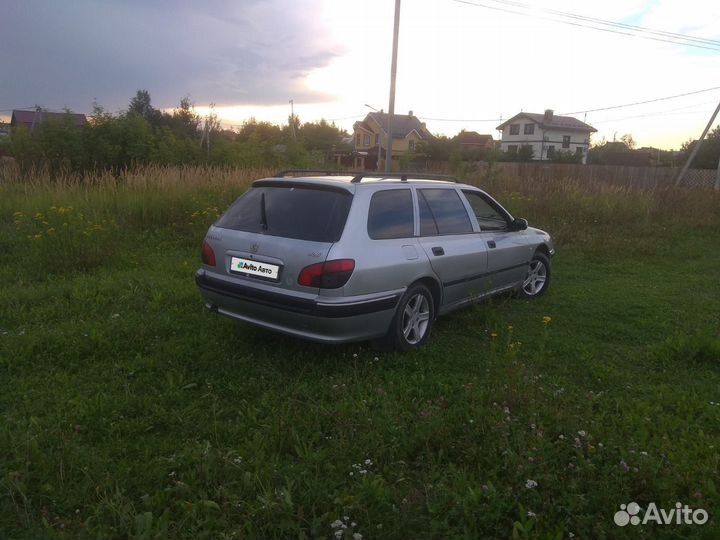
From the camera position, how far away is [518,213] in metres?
12.3

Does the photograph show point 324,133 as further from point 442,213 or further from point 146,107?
point 442,213

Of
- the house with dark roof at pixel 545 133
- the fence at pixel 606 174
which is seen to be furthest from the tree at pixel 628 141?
the fence at pixel 606 174

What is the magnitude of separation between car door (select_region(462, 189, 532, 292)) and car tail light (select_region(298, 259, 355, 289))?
2.09 metres

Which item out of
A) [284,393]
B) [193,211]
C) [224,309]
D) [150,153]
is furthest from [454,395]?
[150,153]

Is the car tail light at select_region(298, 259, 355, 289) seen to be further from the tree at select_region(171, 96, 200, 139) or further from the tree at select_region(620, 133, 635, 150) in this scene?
the tree at select_region(620, 133, 635, 150)

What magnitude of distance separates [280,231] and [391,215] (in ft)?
3.19

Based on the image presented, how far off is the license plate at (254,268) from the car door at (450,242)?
53.9 inches

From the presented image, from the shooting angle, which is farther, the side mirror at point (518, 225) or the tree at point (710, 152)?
the tree at point (710, 152)

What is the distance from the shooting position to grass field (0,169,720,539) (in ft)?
8.50

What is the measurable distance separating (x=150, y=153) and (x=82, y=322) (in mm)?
14149

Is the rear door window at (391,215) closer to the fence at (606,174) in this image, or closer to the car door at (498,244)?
the car door at (498,244)

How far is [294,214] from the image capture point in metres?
4.35

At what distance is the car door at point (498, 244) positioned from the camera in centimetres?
573

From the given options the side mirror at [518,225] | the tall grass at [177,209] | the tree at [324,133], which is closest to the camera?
the side mirror at [518,225]
